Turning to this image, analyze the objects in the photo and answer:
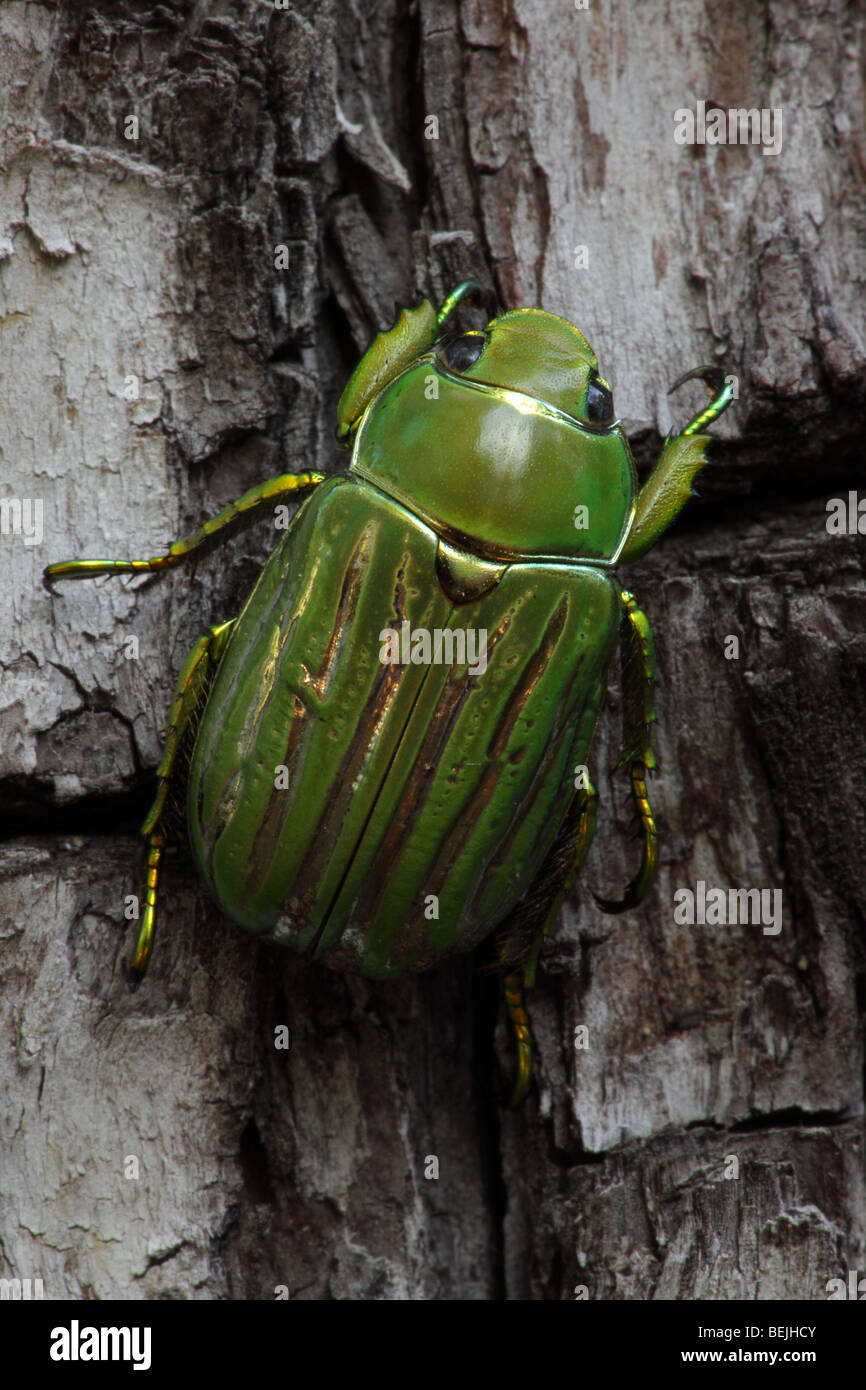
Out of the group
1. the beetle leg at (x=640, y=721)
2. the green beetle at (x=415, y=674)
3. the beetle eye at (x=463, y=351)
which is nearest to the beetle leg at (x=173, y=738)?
the green beetle at (x=415, y=674)

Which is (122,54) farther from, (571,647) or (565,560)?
(571,647)

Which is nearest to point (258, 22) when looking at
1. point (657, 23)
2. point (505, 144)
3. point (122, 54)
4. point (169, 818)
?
point (122, 54)

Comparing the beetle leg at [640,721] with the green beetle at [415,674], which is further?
the beetle leg at [640,721]

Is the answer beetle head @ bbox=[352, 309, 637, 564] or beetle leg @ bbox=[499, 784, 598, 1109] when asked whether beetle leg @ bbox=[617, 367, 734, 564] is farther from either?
beetle leg @ bbox=[499, 784, 598, 1109]

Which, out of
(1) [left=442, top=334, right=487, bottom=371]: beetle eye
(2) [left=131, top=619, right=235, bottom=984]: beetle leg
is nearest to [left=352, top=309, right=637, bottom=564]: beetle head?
(1) [left=442, top=334, right=487, bottom=371]: beetle eye

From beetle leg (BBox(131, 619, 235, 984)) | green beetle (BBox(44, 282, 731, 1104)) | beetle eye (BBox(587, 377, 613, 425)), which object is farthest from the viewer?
beetle eye (BBox(587, 377, 613, 425))

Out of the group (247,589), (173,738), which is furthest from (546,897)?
(247,589)

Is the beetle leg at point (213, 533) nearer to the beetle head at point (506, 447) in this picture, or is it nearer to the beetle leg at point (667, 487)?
the beetle head at point (506, 447)
